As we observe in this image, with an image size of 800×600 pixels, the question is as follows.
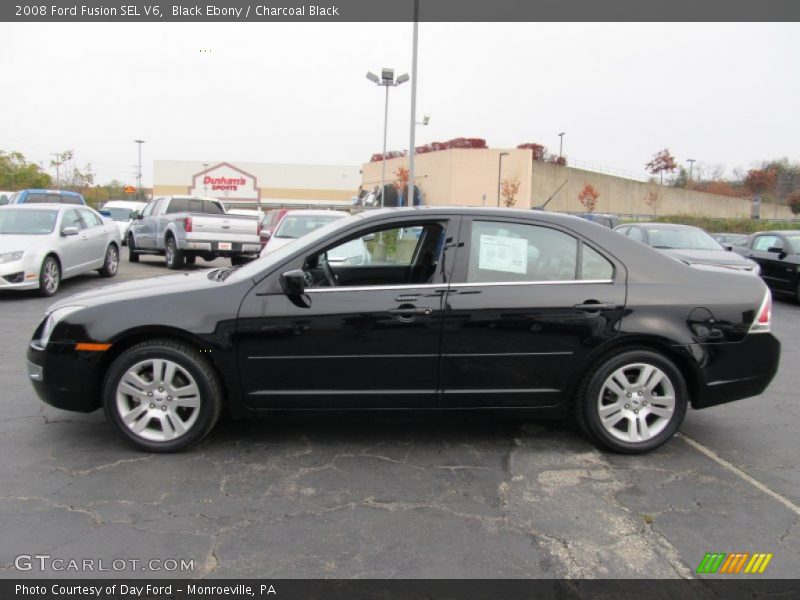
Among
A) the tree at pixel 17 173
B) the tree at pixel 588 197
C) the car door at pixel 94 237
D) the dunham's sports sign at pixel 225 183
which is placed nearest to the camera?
the car door at pixel 94 237

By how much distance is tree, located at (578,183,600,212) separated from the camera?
5984 centimetres

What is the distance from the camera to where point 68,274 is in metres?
10.7

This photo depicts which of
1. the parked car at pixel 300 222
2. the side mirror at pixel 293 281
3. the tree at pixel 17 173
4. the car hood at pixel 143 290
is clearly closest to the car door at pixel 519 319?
the side mirror at pixel 293 281

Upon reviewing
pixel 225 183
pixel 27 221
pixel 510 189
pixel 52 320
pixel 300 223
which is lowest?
pixel 52 320

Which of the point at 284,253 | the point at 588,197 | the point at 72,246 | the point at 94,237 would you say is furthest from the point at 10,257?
the point at 588,197

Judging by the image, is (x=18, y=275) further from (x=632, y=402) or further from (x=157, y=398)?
(x=632, y=402)

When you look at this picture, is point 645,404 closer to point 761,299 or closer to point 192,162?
point 761,299

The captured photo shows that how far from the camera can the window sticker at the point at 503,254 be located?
4.00 meters

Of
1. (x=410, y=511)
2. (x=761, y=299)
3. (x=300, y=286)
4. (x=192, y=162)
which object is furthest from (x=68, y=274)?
(x=192, y=162)

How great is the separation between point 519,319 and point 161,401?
7.59 feet

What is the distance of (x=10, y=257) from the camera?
9.38 metres

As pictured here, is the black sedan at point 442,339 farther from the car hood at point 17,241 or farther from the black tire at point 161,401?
the car hood at point 17,241

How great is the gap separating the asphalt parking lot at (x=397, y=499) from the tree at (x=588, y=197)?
58170 millimetres

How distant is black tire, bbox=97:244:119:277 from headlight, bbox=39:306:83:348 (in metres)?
8.99
